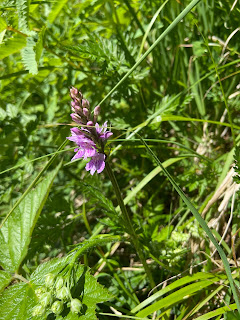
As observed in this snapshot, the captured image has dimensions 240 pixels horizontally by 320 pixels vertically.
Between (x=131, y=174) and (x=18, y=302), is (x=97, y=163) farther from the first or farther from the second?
(x=131, y=174)

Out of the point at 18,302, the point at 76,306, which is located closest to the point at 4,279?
the point at 18,302

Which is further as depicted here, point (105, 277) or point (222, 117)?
point (222, 117)

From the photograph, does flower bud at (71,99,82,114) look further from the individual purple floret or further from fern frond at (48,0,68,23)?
fern frond at (48,0,68,23)

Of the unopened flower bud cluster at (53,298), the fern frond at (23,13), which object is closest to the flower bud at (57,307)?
the unopened flower bud cluster at (53,298)

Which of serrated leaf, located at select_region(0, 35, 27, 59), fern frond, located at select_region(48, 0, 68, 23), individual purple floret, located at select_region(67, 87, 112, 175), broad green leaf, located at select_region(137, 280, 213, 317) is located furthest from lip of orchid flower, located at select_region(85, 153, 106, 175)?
fern frond, located at select_region(48, 0, 68, 23)

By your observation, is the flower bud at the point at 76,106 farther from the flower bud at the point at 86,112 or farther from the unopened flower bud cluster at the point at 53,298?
the unopened flower bud cluster at the point at 53,298

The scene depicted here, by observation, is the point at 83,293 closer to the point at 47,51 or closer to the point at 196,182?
the point at 196,182

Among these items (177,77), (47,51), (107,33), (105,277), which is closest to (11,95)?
(47,51)
